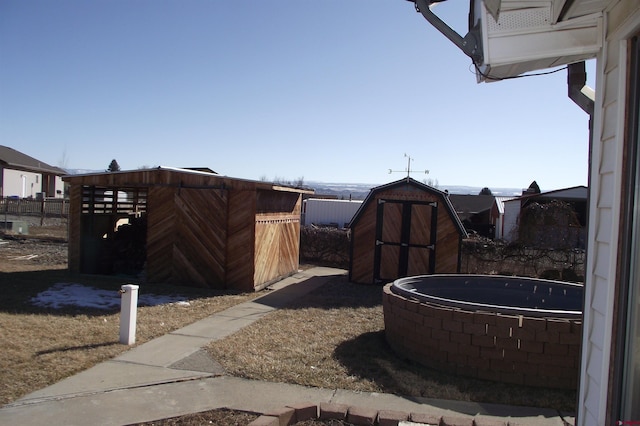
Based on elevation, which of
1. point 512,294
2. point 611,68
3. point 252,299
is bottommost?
point 252,299

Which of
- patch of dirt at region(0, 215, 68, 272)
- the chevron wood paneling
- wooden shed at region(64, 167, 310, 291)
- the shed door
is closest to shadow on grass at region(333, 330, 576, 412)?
wooden shed at region(64, 167, 310, 291)

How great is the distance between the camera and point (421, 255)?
504 inches

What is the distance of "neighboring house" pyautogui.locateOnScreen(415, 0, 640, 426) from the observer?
2.42 meters

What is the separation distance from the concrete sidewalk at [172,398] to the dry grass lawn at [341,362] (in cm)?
20

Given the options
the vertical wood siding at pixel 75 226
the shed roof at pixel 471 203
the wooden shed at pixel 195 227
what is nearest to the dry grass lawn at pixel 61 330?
the wooden shed at pixel 195 227

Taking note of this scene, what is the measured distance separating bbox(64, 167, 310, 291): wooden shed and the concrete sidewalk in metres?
5.39

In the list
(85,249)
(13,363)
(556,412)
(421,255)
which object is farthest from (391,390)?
(85,249)

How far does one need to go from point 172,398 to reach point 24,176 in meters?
38.6

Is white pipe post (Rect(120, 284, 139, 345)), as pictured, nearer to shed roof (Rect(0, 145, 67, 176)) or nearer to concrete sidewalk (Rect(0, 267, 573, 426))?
concrete sidewalk (Rect(0, 267, 573, 426))

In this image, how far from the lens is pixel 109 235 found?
13.6 m

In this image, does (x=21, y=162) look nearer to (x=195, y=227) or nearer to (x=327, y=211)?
(x=327, y=211)

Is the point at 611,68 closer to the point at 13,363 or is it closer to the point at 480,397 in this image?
the point at 480,397

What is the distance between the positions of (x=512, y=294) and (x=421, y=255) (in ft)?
15.0

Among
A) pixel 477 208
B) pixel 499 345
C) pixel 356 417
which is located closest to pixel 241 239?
pixel 499 345
